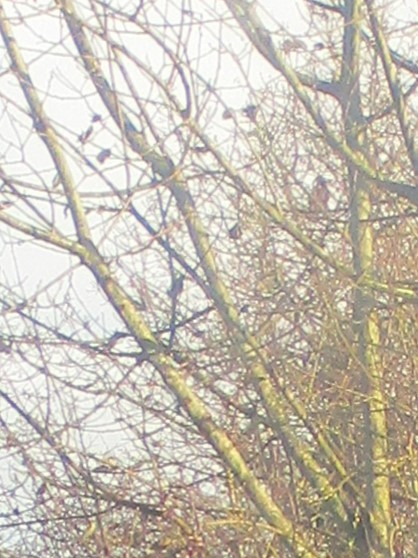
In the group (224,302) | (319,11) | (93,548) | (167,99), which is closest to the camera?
(167,99)

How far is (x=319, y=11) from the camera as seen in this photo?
564 cm

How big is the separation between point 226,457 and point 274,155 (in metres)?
2.00

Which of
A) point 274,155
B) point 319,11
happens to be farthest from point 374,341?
point 319,11

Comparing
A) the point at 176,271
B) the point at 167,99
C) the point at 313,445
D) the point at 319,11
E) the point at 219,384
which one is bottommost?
the point at 313,445

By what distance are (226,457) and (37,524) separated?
1.46m

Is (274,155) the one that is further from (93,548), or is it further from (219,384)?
(93,548)

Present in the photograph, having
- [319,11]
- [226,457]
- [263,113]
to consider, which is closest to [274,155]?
[263,113]

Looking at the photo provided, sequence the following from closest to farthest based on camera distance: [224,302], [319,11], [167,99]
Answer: [167,99] → [224,302] → [319,11]

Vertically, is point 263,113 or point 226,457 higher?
point 263,113

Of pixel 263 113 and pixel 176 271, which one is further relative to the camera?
pixel 263 113

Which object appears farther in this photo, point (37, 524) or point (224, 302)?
point (37, 524)

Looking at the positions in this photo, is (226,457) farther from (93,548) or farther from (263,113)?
(263,113)

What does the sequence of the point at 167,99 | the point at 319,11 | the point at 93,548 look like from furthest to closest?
the point at 93,548
the point at 319,11
the point at 167,99

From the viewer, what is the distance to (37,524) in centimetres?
592
